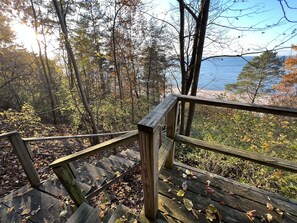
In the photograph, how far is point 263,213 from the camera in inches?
62.9

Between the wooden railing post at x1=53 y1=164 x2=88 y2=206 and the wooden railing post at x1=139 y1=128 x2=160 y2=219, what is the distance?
2.93 feet

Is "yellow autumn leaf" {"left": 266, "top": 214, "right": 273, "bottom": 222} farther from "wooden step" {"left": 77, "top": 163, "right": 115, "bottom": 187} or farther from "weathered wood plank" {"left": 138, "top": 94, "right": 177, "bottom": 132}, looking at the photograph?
"wooden step" {"left": 77, "top": 163, "right": 115, "bottom": 187}

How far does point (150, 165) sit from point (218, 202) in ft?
3.60

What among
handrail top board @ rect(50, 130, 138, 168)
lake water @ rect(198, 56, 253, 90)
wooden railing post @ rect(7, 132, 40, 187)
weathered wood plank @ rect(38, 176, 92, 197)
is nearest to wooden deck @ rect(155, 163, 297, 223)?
handrail top board @ rect(50, 130, 138, 168)

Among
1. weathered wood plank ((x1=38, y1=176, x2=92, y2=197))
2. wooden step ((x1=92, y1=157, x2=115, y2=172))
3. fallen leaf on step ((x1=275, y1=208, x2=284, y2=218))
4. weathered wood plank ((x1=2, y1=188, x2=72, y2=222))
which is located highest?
fallen leaf on step ((x1=275, y1=208, x2=284, y2=218))

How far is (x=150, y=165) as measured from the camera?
45.6 inches

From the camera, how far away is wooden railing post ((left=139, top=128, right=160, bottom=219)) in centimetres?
104

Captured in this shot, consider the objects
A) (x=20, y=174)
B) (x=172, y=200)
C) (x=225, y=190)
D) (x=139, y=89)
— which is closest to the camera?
(x=172, y=200)

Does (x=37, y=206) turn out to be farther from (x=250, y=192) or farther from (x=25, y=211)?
(x=250, y=192)

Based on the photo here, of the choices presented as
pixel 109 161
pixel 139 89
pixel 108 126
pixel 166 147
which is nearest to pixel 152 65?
pixel 139 89

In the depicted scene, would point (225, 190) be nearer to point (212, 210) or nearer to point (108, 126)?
point (212, 210)

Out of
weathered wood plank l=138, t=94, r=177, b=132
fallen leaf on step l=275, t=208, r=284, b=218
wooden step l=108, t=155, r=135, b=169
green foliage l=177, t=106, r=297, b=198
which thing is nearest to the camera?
weathered wood plank l=138, t=94, r=177, b=132

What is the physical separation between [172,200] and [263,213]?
2.99ft

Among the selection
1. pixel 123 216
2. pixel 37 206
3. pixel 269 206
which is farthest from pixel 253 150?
pixel 37 206
